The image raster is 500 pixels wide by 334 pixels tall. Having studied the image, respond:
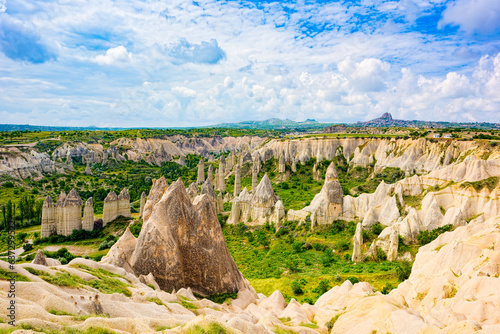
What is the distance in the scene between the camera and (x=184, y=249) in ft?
64.8

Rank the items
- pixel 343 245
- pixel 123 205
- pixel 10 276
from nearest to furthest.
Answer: pixel 10 276 < pixel 343 245 < pixel 123 205

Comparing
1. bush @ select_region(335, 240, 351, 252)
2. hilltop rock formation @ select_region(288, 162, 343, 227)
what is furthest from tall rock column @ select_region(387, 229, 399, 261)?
hilltop rock formation @ select_region(288, 162, 343, 227)

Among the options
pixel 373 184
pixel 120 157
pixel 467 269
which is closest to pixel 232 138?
pixel 120 157

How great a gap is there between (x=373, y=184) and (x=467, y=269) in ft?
160

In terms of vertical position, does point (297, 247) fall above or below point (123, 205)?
below

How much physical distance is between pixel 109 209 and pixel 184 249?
36.1 meters

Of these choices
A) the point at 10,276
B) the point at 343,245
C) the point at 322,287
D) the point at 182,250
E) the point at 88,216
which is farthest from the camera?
the point at 88,216

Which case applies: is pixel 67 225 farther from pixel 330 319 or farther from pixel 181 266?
pixel 330 319

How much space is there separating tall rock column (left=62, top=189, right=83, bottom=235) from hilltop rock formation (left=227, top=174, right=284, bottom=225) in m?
23.9

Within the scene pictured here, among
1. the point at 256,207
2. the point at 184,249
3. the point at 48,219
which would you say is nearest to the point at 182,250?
the point at 184,249

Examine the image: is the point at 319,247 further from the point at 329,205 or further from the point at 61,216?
the point at 61,216

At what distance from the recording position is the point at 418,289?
58.6 ft

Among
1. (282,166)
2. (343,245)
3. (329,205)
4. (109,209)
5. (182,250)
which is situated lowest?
(343,245)

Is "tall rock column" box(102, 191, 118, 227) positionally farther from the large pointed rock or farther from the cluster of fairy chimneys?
the large pointed rock
